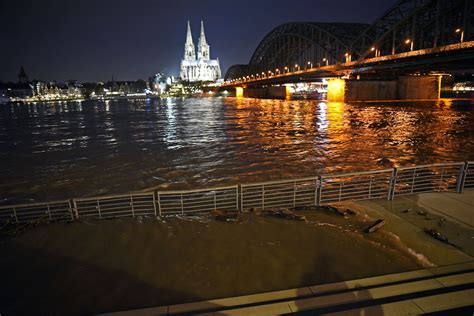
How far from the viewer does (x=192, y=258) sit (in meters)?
6.98

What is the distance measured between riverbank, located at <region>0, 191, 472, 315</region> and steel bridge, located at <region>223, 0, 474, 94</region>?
49.9 m

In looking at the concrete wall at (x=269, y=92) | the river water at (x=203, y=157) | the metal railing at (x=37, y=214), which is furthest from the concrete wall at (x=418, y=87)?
the metal railing at (x=37, y=214)

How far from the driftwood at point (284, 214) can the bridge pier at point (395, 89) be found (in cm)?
8514

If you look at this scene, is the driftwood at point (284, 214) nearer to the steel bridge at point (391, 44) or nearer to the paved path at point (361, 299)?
the paved path at point (361, 299)

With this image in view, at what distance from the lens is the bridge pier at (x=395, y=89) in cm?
8462

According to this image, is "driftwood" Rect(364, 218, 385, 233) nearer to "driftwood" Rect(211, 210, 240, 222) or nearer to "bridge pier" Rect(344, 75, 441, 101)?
"driftwood" Rect(211, 210, 240, 222)

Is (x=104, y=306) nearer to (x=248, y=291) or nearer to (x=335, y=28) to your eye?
(x=248, y=291)

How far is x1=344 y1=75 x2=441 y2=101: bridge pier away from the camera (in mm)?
84625

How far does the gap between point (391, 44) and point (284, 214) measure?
94.2 m

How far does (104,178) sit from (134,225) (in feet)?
32.2

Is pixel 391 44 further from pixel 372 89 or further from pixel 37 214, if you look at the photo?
pixel 37 214

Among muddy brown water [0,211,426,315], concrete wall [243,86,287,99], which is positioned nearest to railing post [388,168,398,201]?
muddy brown water [0,211,426,315]

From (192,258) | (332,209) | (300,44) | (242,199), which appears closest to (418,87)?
(300,44)

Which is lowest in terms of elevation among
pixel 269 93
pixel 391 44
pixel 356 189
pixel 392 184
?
pixel 356 189
